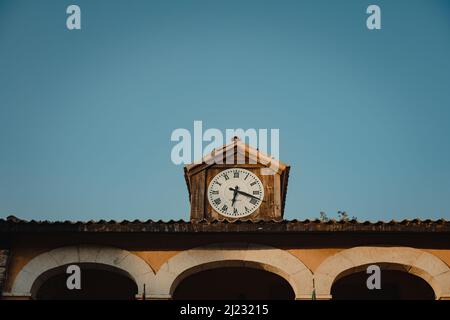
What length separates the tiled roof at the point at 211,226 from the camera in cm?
1290

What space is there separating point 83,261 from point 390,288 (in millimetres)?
6686

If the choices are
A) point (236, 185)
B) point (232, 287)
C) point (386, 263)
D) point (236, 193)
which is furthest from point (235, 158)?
point (386, 263)

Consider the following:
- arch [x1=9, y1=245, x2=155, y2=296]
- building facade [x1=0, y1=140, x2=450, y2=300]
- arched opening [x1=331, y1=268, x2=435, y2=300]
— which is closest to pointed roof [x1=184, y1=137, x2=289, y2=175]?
arched opening [x1=331, y1=268, x2=435, y2=300]

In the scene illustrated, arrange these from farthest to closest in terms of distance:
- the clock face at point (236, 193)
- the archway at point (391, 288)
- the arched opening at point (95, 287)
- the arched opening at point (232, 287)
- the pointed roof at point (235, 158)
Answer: the pointed roof at point (235, 158), the clock face at point (236, 193), the arched opening at point (232, 287), the arched opening at point (95, 287), the archway at point (391, 288)

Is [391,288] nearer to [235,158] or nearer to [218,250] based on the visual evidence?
[218,250]

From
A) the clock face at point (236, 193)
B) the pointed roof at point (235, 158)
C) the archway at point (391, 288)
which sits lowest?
the archway at point (391, 288)

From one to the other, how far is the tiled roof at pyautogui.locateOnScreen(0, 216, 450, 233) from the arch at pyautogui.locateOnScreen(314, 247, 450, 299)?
0.42 metres

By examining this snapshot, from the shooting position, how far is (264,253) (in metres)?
13.0

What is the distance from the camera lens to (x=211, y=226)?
13023 mm

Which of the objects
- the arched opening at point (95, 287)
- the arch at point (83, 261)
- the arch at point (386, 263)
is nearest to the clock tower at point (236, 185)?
the arched opening at point (95, 287)

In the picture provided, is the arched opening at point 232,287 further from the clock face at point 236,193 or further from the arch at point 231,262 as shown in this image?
the clock face at point 236,193

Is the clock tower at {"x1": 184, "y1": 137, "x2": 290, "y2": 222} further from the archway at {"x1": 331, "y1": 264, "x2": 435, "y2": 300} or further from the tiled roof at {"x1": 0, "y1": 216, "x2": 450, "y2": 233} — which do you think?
the tiled roof at {"x1": 0, "y1": 216, "x2": 450, "y2": 233}

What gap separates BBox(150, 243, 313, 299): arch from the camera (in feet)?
41.7
